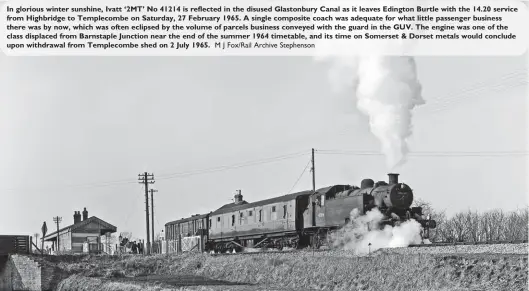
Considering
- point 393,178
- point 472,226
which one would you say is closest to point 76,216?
point 472,226

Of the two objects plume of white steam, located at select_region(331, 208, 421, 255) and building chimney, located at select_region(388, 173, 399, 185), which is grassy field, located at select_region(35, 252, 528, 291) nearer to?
plume of white steam, located at select_region(331, 208, 421, 255)

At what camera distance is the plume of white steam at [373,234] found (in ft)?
82.4

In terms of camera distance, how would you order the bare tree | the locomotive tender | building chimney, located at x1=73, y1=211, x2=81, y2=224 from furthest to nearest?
building chimney, located at x1=73, y1=211, x2=81, y2=224 < the bare tree < the locomotive tender

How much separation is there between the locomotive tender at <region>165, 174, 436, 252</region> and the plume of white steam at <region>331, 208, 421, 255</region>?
0.34 m

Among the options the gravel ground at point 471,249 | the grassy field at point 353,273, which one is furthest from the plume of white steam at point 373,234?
the gravel ground at point 471,249

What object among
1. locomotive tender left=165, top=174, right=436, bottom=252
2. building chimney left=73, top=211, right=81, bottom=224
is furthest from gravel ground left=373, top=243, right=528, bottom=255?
building chimney left=73, top=211, right=81, bottom=224

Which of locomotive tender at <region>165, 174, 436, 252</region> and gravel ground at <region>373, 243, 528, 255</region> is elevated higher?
locomotive tender at <region>165, 174, 436, 252</region>

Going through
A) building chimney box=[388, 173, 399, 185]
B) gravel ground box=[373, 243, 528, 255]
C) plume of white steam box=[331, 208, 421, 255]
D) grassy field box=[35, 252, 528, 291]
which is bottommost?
grassy field box=[35, 252, 528, 291]

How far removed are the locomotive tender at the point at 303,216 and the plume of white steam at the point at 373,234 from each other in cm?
34

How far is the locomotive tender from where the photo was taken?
26.7 m

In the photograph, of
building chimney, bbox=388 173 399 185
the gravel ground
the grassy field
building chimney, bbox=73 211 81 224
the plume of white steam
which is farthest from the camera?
building chimney, bbox=73 211 81 224

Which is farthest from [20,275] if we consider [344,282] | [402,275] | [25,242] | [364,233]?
[402,275]

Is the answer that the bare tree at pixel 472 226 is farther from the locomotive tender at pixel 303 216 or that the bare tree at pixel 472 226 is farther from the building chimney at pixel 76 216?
the building chimney at pixel 76 216

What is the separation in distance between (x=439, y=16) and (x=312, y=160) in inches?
1170
